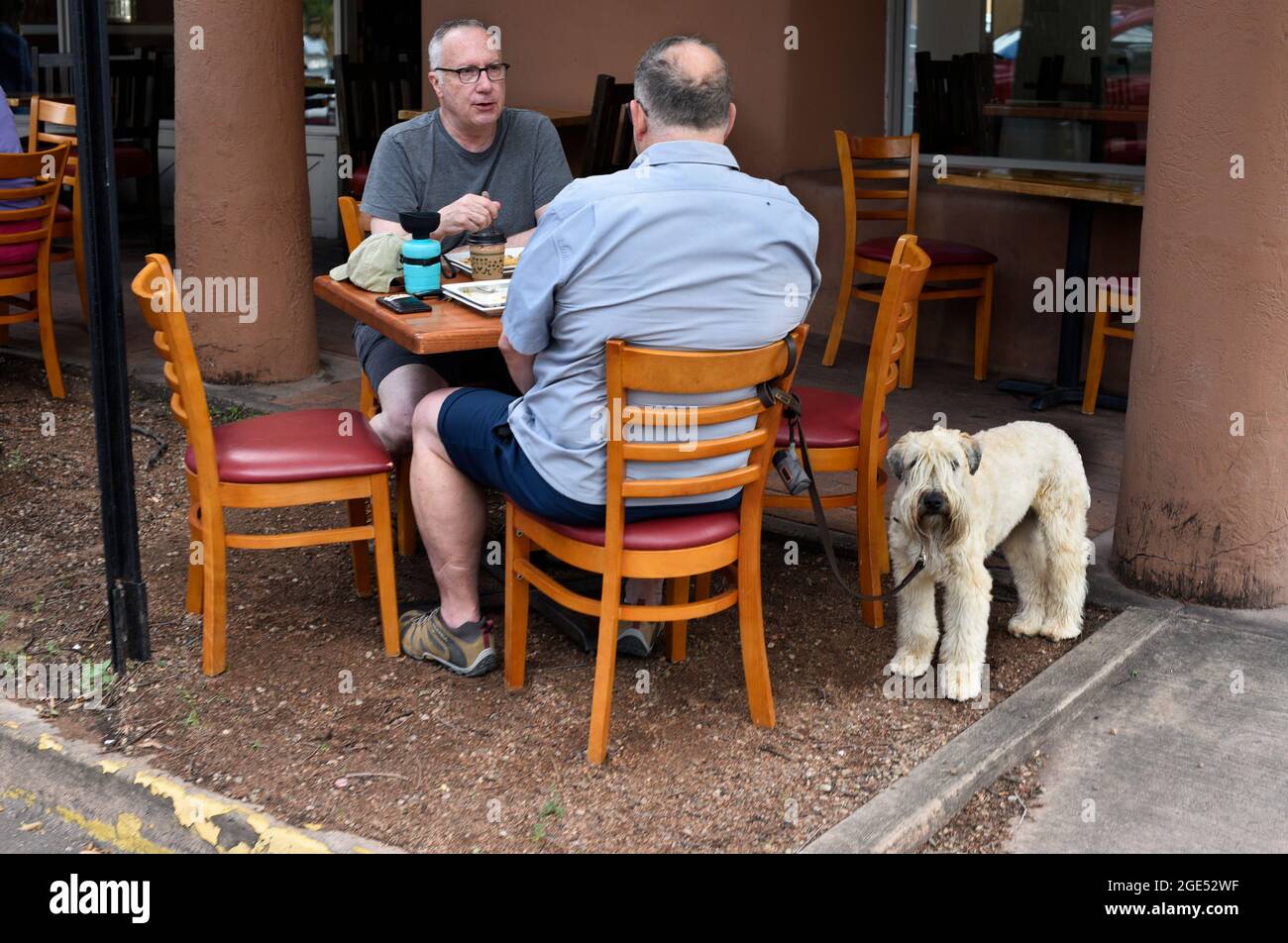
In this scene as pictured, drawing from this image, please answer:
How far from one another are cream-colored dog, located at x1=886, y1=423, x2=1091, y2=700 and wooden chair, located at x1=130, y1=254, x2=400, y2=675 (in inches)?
50.9

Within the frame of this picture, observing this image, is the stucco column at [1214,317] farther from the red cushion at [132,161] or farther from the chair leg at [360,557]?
the red cushion at [132,161]

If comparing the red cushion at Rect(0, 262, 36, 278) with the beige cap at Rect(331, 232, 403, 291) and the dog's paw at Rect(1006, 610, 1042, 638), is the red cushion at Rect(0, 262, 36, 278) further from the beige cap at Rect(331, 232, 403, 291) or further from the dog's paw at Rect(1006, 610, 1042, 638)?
the dog's paw at Rect(1006, 610, 1042, 638)

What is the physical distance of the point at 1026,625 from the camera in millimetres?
3959

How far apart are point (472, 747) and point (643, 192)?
4.29ft

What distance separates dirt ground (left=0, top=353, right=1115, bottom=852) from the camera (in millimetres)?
3047

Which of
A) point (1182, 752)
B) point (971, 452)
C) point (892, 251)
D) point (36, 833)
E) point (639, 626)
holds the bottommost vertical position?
point (36, 833)

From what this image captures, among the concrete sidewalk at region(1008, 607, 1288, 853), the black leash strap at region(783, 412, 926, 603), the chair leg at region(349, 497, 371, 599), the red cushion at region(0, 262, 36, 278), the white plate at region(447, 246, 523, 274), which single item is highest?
the white plate at region(447, 246, 523, 274)

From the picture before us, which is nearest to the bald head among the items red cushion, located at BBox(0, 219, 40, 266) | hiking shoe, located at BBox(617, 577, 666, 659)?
hiking shoe, located at BBox(617, 577, 666, 659)

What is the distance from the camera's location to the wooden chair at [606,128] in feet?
22.9

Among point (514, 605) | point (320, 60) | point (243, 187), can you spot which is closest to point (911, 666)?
point (514, 605)

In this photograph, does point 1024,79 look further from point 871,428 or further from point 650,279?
point 650,279

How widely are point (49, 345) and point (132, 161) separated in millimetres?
3509

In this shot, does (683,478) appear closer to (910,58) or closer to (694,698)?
(694,698)

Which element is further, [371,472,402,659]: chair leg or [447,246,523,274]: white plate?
[447,246,523,274]: white plate
